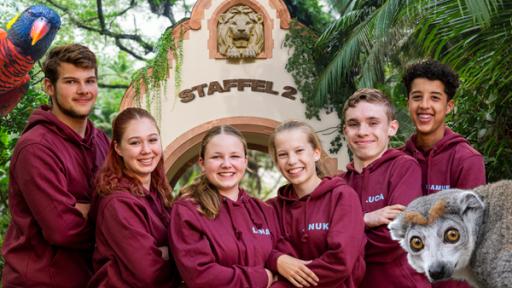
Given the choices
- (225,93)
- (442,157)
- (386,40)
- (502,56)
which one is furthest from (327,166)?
(225,93)

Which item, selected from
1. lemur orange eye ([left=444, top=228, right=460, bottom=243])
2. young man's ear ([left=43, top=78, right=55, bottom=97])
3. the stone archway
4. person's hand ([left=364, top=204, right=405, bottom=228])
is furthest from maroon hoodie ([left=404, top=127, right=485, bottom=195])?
the stone archway

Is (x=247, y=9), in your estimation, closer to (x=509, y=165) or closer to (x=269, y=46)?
(x=269, y=46)

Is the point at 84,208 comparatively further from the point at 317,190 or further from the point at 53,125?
the point at 317,190

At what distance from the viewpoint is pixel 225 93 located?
1223cm

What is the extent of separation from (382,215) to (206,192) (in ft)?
3.46

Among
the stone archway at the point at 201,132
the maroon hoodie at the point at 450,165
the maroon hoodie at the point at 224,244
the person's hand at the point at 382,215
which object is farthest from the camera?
the stone archway at the point at 201,132

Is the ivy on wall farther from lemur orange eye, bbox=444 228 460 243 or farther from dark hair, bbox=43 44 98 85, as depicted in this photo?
lemur orange eye, bbox=444 228 460 243

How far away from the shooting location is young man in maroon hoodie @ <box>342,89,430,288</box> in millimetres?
3672

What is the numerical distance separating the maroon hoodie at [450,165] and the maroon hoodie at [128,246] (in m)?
1.72

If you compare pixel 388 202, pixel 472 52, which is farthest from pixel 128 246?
pixel 472 52

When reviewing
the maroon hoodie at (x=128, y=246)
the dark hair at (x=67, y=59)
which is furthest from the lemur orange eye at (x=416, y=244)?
the dark hair at (x=67, y=59)

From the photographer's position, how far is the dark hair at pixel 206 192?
11.8 ft

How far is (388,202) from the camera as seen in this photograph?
3.75m

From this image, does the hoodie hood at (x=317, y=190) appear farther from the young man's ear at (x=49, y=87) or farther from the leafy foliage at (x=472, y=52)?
the leafy foliage at (x=472, y=52)
